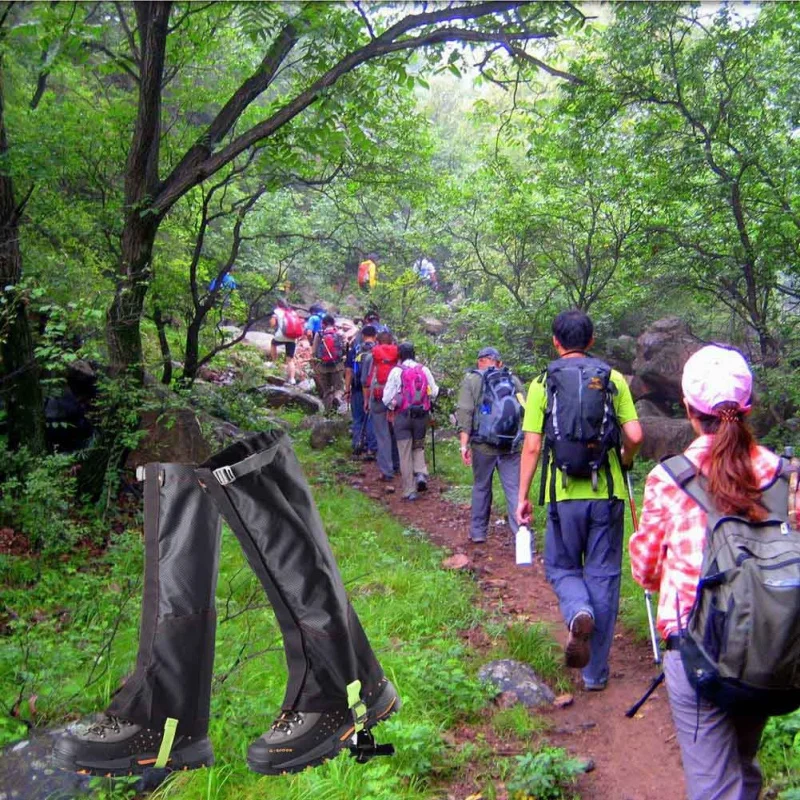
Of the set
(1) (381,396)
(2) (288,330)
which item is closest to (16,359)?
(1) (381,396)

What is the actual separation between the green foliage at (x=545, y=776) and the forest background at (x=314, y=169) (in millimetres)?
3003

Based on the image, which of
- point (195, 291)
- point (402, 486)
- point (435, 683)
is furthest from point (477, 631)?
point (195, 291)

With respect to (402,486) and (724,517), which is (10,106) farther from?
(724,517)

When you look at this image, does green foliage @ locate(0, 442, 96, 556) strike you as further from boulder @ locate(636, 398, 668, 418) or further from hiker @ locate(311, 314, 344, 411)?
boulder @ locate(636, 398, 668, 418)

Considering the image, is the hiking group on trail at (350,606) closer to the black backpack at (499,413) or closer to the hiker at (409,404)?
the black backpack at (499,413)

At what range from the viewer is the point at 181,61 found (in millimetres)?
8555

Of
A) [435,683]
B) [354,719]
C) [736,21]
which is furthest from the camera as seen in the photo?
[736,21]

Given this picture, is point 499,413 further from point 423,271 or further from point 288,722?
point 423,271

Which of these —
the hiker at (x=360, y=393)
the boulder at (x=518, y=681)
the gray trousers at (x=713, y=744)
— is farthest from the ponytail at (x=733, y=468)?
the hiker at (x=360, y=393)

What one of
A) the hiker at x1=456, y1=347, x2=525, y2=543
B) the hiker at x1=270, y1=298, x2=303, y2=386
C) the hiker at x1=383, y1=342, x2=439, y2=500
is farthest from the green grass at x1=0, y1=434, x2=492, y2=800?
the hiker at x1=270, y1=298, x2=303, y2=386

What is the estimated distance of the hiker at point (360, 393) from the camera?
421 inches

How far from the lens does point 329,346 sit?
14.2 m

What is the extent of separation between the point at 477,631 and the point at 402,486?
187 inches

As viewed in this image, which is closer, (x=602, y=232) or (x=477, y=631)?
(x=477, y=631)
